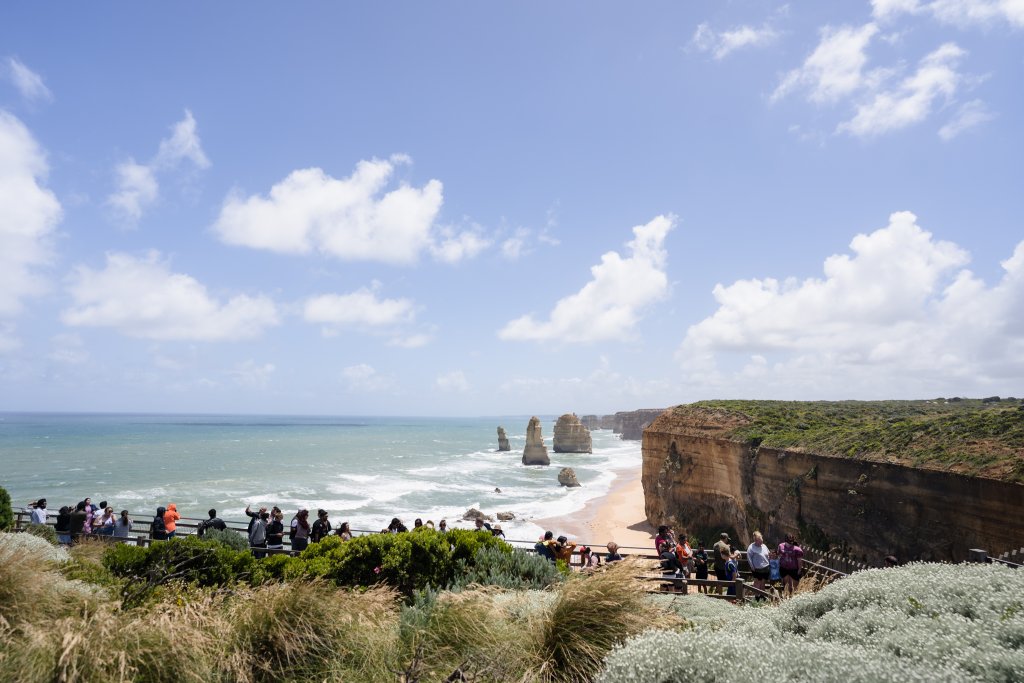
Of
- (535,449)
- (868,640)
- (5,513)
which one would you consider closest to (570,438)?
(535,449)

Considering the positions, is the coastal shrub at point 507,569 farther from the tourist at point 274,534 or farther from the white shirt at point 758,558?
the tourist at point 274,534

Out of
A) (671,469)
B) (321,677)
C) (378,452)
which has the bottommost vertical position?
(378,452)

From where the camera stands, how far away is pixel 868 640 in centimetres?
411

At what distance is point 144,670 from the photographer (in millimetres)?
4281

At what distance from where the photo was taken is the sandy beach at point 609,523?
96.6ft

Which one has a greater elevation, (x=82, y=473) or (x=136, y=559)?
(x=136, y=559)

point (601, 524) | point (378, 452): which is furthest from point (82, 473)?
point (601, 524)

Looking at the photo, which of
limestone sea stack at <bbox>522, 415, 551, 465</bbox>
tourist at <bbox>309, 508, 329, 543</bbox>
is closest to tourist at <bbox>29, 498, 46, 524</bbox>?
tourist at <bbox>309, 508, 329, 543</bbox>

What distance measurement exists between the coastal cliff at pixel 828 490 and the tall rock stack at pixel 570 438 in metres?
66.3

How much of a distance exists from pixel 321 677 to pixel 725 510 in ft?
84.4

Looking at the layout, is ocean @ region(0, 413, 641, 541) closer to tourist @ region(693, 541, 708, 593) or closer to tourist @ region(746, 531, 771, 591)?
tourist @ region(693, 541, 708, 593)

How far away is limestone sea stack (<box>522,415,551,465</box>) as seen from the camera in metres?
80.0

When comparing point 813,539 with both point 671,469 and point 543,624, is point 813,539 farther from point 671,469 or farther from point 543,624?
point 543,624

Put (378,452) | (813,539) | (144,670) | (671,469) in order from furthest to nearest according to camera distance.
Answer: (378,452) < (671,469) < (813,539) < (144,670)
